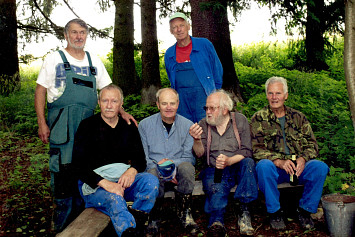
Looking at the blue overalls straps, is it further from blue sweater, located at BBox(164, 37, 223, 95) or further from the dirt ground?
blue sweater, located at BBox(164, 37, 223, 95)

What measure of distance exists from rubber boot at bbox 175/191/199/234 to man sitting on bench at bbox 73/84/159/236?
465 mm

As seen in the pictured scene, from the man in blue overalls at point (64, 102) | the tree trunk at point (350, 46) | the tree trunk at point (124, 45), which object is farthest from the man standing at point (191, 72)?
the tree trunk at point (124, 45)

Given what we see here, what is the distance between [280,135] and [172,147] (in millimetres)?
1259

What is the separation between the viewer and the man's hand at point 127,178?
11.2 ft


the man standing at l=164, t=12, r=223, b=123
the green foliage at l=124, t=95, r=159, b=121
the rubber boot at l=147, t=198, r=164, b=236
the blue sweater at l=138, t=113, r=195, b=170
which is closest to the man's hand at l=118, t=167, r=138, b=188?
the rubber boot at l=147, t=198, r=164, b=236

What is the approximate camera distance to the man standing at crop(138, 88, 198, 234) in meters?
3.81

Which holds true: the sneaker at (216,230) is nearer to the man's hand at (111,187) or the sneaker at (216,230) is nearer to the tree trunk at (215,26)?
the man's hand at (111,187)

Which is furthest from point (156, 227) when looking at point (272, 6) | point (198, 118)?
point (272, 6)

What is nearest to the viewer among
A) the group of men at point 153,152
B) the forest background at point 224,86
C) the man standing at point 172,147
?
the group of men at point 153,152

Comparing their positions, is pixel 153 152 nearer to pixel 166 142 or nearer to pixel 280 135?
pixel 166 142

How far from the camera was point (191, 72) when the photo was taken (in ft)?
15.5

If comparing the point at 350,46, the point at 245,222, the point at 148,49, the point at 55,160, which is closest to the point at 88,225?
the point at 55,160

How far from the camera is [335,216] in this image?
3.51 metres

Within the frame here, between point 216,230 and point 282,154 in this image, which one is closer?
point 216,230
